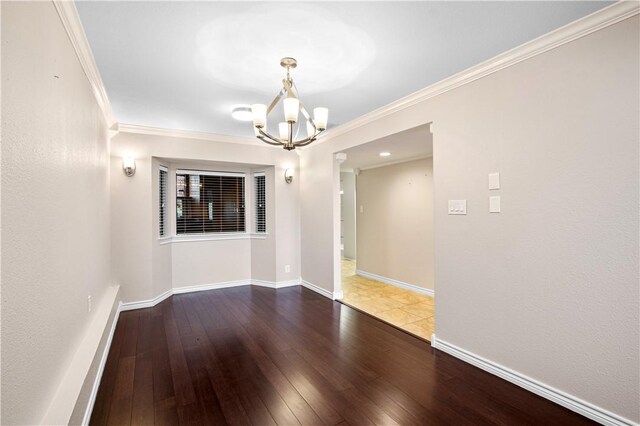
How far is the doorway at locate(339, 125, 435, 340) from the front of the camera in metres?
3.86

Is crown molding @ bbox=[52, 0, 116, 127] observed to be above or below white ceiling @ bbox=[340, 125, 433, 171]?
above

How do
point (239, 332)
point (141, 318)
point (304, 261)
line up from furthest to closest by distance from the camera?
1. point (304, 261)
2. point (141, 318)
3. point (239, 332)

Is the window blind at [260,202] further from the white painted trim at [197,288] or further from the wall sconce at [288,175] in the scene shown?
the white painted trim at [197,288]

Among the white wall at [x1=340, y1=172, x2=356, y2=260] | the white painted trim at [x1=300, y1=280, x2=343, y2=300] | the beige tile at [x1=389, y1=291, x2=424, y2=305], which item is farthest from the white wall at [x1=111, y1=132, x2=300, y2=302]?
the white wall at [x1=340, y1=172, x2=356, y2=260]

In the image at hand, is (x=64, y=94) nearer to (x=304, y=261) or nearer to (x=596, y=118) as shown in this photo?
(x=596, y=118)

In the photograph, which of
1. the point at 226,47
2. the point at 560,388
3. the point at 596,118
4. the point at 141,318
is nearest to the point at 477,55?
the point at 596,118

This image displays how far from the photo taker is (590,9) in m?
1.76

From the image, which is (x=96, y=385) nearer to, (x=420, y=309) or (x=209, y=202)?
(x=209, y=202)

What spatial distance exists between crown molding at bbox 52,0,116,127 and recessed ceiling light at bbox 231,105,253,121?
1.23 metres

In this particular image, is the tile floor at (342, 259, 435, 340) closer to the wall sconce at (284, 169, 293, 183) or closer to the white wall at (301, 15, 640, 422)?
the white wall at (301, 15, 640, 422)

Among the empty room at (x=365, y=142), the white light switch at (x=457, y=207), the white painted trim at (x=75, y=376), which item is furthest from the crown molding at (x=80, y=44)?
the white light switch at (x=457, y=207)

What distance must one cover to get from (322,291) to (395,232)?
5.70 feet

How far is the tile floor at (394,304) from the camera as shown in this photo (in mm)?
3457

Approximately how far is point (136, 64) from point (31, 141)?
1434mm
